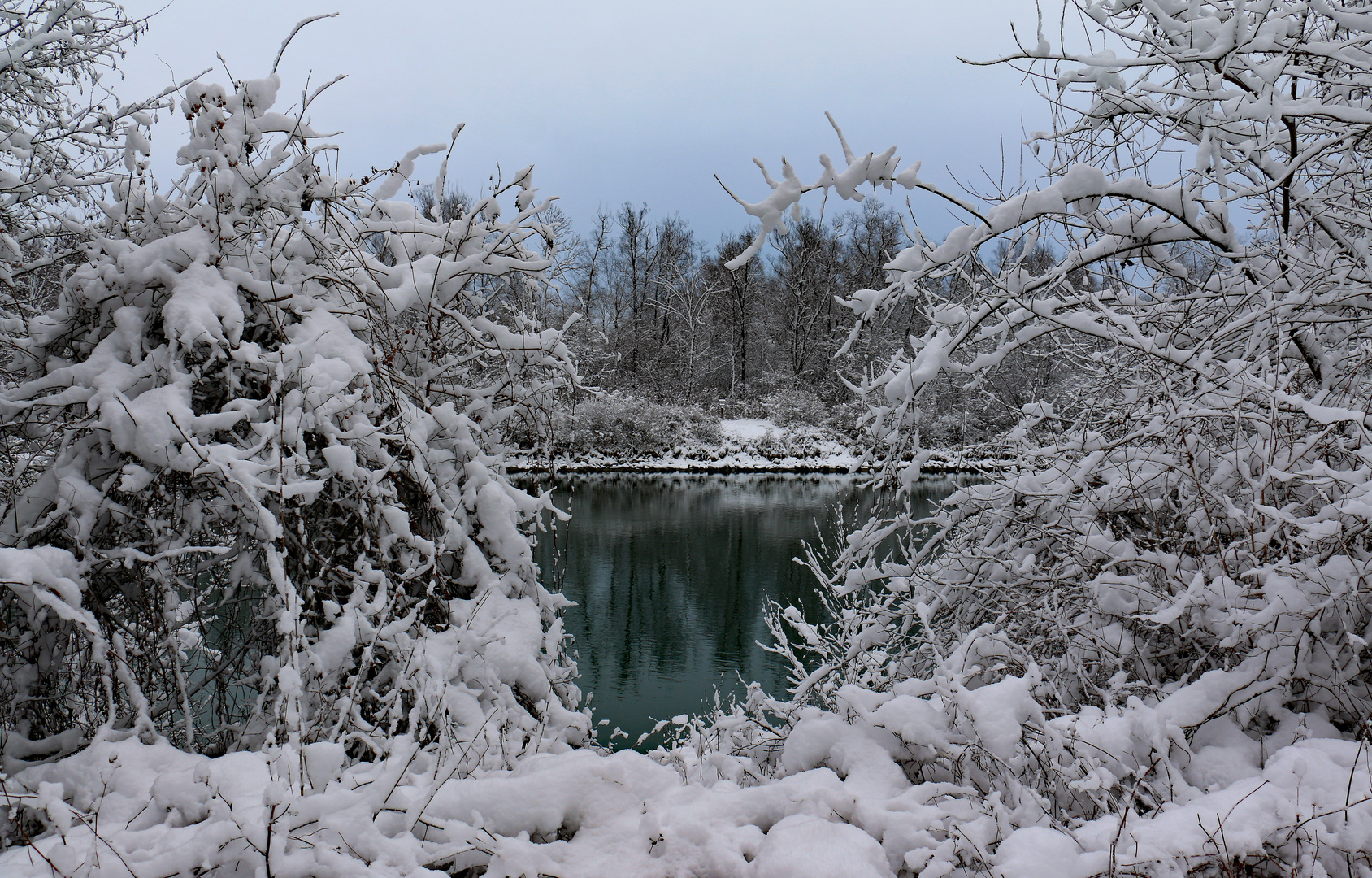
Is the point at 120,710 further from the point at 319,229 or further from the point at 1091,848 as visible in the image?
the point at 1091,848

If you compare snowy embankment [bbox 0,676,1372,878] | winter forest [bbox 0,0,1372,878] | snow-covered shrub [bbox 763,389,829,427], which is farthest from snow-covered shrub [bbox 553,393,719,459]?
snowy embankment [bbox 0,676,1372,878]

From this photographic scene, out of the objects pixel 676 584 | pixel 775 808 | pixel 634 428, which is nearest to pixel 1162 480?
pixel 775 808

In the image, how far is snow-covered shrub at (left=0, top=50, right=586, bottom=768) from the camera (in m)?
2.58

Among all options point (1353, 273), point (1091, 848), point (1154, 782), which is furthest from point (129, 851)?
point (1353, 273)

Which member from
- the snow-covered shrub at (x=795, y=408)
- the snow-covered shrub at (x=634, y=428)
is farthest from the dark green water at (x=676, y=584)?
the snow-covered shrub at (x=795, y=408)

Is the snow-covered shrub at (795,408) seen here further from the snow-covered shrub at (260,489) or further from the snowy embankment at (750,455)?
the snow-covered shrub at (260,489)

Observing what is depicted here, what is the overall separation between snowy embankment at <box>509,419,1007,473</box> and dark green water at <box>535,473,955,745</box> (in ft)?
15.2

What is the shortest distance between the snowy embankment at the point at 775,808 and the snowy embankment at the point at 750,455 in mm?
23622

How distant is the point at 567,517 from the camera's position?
3.93 meters

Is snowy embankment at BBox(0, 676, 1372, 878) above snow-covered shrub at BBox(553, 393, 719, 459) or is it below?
below

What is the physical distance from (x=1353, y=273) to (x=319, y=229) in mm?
4132

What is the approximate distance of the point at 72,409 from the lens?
111 inches

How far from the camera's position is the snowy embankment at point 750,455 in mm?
27594

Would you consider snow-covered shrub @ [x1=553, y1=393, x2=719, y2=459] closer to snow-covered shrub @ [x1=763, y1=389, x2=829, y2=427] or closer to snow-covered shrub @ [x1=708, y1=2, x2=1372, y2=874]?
snow-covered shrub @ [x1=763, y1=389, x2=829, y2=427]
